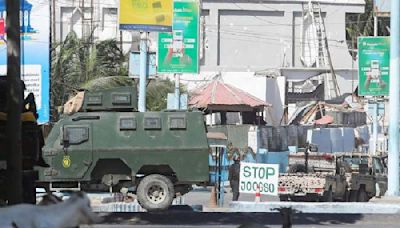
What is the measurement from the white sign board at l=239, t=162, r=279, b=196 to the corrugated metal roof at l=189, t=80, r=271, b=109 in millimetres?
15804

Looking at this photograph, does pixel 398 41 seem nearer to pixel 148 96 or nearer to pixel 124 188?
pixel 124 188

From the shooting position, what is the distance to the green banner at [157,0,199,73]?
25375mm

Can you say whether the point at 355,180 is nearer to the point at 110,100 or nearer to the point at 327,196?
the point at 327,196

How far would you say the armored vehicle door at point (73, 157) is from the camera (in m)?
16.5

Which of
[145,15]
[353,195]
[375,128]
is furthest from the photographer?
[375,128]

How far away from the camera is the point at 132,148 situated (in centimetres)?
1656

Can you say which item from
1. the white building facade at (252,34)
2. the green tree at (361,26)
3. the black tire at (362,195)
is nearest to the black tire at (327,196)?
the black tire at (362,195)

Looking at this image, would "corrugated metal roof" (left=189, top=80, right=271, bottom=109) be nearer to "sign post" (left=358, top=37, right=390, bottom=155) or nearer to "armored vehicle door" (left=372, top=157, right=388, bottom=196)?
"sign post" (left=358, top=37, right=390, bottom=155)

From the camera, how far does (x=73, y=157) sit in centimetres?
1650

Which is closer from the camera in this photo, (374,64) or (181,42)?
(181,42)

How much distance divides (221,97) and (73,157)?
761 inches

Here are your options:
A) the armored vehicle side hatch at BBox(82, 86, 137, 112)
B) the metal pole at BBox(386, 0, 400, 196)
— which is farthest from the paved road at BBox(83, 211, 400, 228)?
the metal pole at BBox(386, 0, 400, 196)

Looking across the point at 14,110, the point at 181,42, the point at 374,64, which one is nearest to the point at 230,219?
the point at 14,110

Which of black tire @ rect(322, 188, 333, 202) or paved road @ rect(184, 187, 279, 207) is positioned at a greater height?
black tire @ rect(322, 188, 333, 202)
